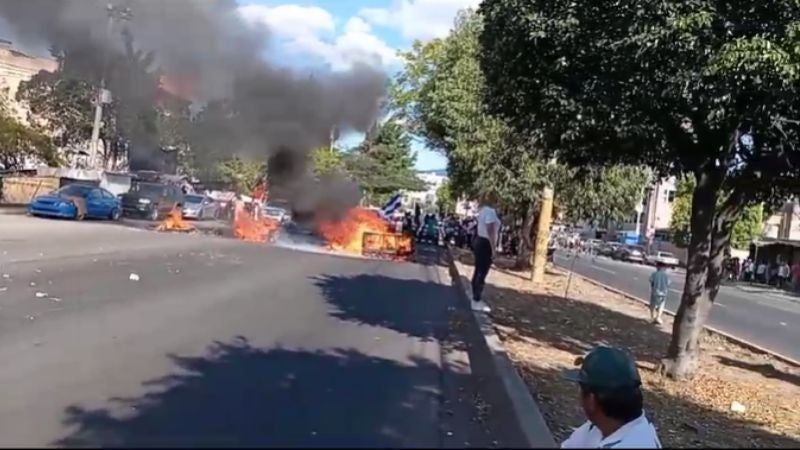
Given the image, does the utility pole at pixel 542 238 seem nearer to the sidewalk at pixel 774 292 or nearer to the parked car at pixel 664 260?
the parked car at pixel 664 260

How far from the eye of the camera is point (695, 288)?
913 centimetres

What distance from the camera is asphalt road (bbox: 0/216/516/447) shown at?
2973mm

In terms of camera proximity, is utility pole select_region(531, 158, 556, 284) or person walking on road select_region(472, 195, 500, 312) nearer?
person walking on road select_region(472, 195, 500, 312)

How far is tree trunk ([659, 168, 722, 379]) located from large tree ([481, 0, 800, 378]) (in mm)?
11

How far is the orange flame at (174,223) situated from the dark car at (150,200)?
53cm

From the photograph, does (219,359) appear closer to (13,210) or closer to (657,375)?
(657,375)

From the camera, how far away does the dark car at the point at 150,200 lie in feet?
112

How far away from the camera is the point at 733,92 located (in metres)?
7.33

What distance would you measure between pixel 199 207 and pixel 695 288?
30210mm

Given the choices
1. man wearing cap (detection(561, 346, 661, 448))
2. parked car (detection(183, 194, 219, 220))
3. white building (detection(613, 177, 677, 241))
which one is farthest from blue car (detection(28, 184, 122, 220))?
→ white building (detection(613, 177, 677, 241))

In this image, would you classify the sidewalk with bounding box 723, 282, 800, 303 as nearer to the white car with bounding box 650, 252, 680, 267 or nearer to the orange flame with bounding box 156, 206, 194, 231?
the white car with bounding box 650, 252, 680, 267

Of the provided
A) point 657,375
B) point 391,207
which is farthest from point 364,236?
point 657,375

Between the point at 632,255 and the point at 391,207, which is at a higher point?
the point at 391,207

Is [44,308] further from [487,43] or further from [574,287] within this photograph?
[574,287]
